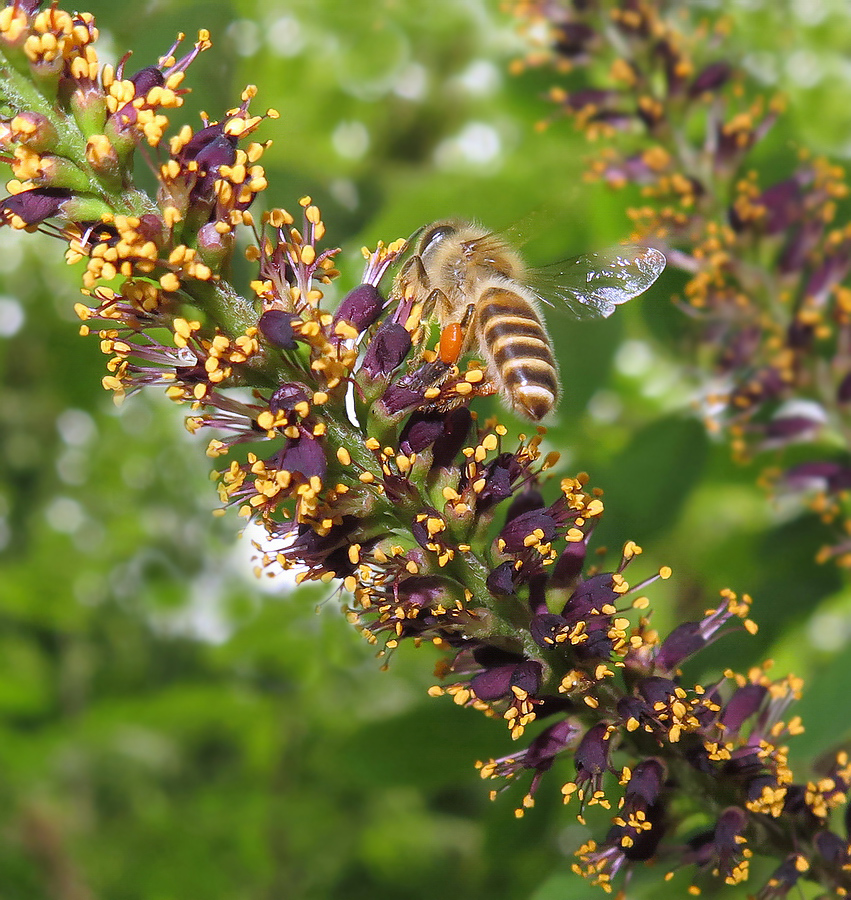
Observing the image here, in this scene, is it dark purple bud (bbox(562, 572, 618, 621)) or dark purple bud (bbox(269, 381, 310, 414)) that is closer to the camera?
dark purple bud (bbox(269, 381, 310, 414))

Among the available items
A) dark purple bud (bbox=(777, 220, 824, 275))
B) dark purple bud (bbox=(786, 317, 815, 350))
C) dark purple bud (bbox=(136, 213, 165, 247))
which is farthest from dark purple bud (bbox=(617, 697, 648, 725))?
dark purple bud (bbox=(777, 220, 824, 275))

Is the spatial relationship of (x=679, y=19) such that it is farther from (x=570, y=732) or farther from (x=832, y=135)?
(x=570, y=732)

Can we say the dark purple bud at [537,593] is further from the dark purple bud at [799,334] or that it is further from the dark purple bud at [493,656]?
the dark purple bud at [799,334]

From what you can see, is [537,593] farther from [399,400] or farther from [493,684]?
[399,400]

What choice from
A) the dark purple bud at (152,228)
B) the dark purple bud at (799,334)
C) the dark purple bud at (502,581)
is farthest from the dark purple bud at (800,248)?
the dark purple bud at (152,228)

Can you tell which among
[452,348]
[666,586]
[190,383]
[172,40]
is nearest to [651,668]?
[452,348]

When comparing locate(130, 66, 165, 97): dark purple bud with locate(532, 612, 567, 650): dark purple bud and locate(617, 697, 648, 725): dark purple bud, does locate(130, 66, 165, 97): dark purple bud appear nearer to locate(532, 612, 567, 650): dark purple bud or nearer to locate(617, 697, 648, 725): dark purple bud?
locate(532, 612, 567, 650): dark purple bud
